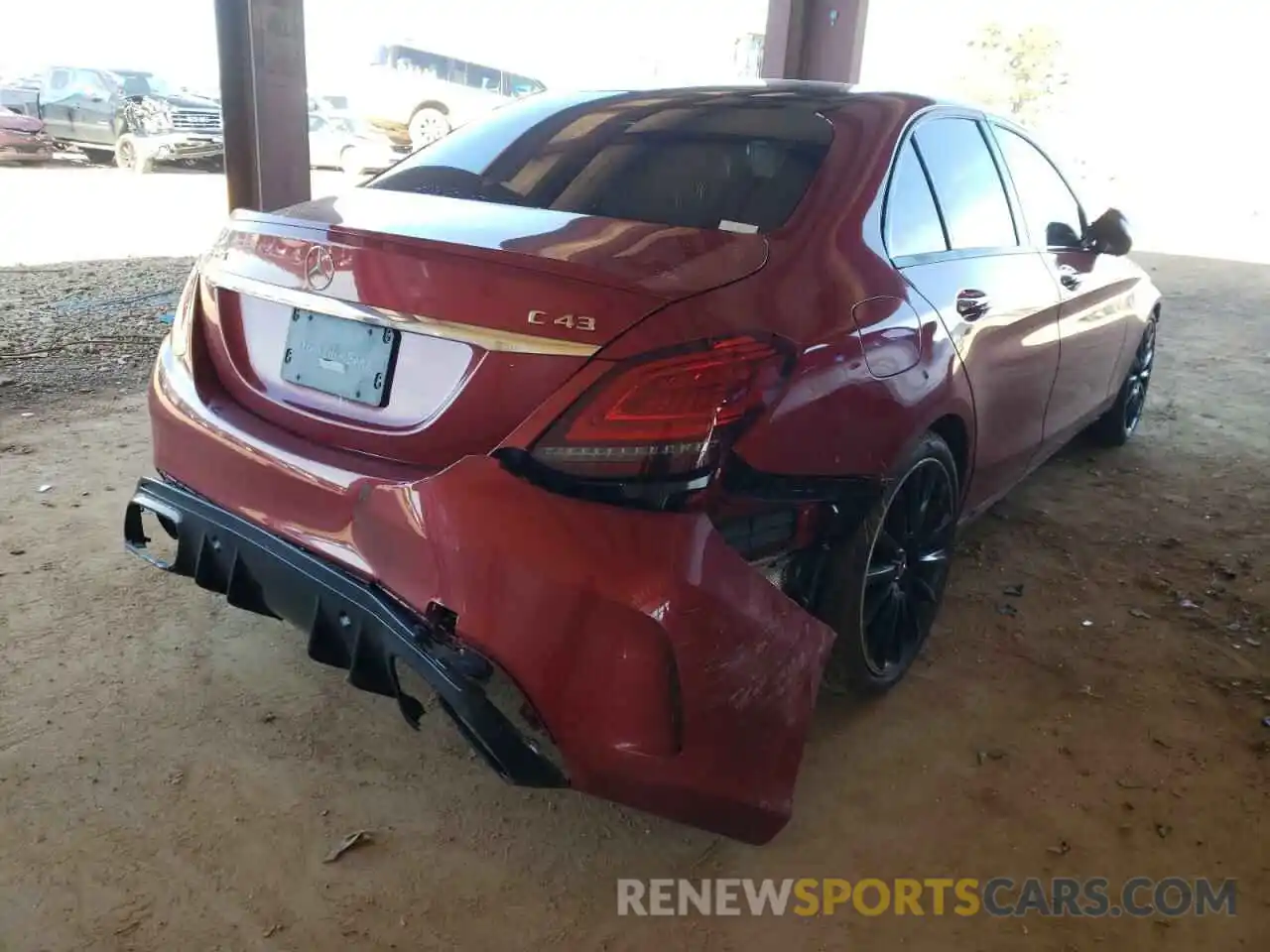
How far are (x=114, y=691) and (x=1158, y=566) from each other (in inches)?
129

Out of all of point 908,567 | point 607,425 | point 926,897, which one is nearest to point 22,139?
point 908,567

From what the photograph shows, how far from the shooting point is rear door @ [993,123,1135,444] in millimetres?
3219

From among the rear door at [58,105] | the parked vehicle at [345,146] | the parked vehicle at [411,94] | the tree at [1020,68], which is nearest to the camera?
the parked vehicle at [345,146]

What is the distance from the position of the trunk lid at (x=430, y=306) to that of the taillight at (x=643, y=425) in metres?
0.07

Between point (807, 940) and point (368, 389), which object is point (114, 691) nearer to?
point (368, 389)

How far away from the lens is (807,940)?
1.87 meters

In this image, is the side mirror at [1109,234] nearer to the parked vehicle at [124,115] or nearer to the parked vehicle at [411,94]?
the parked vehicle at [124,115]

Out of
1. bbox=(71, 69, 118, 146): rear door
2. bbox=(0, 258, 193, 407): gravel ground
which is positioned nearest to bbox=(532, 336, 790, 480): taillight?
bbox=(0, 258, 193, 407): gravel ground

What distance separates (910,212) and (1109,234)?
1615 mm

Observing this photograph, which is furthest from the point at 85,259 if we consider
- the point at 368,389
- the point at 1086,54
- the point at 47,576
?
the point at 1086,54

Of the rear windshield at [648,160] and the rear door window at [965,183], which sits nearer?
the rear windshield at [648,160]

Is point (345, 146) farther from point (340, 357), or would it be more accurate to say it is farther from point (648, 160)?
point (340, 357)

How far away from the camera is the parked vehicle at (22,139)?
44.2 feet

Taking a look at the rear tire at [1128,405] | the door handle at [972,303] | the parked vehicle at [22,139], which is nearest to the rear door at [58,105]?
the parked vehicle at [22,139]
